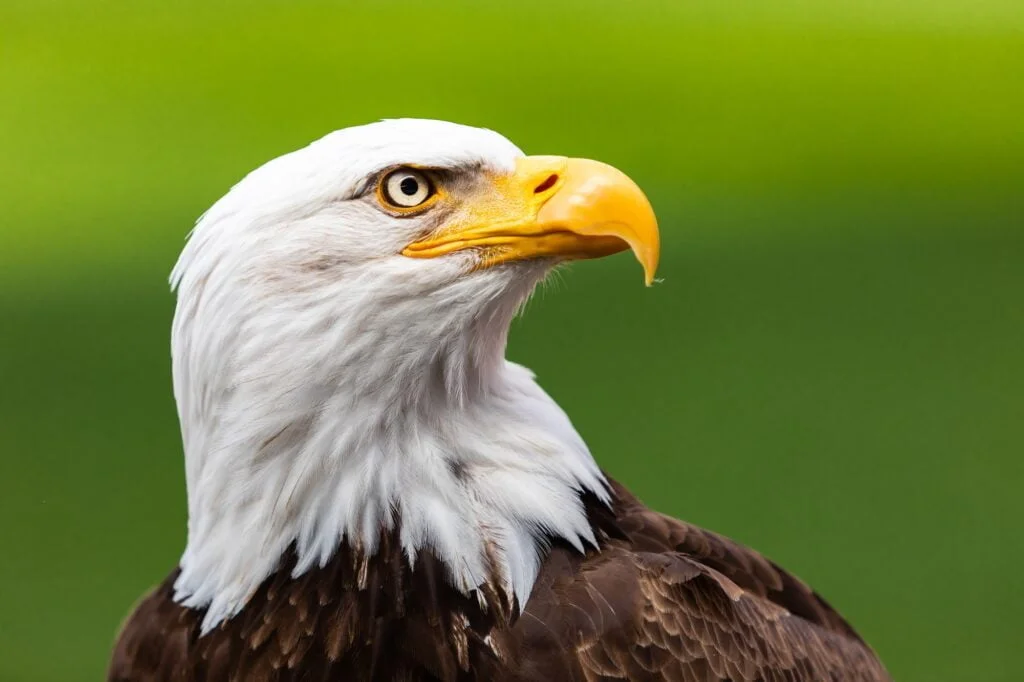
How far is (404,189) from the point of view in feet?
3.95

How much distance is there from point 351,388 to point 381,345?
6 centimetres

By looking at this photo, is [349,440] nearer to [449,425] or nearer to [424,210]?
[449,425]

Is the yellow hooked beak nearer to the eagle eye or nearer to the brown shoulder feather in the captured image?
the eagle eye

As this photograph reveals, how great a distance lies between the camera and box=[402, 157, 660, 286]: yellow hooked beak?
119cm

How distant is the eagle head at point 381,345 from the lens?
1193 mm

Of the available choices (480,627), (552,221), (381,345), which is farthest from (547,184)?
(480,627)

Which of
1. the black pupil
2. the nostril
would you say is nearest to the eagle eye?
the black pupil

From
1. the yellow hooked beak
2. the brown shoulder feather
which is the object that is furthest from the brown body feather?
the yellow hooked beak

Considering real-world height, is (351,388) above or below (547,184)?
below

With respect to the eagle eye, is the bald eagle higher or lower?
lower

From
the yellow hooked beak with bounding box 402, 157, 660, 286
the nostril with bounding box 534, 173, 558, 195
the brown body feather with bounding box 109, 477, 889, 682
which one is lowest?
the brown body feather with bounding box 109, 477, 889, 682

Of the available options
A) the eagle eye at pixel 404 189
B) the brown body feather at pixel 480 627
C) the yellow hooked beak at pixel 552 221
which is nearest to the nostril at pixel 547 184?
the yellow hooked beak at pixel 552 221

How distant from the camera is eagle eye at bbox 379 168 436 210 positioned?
3.94 ft

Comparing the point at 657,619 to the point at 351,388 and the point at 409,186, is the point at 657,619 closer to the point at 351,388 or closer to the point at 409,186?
the point at 351,388
